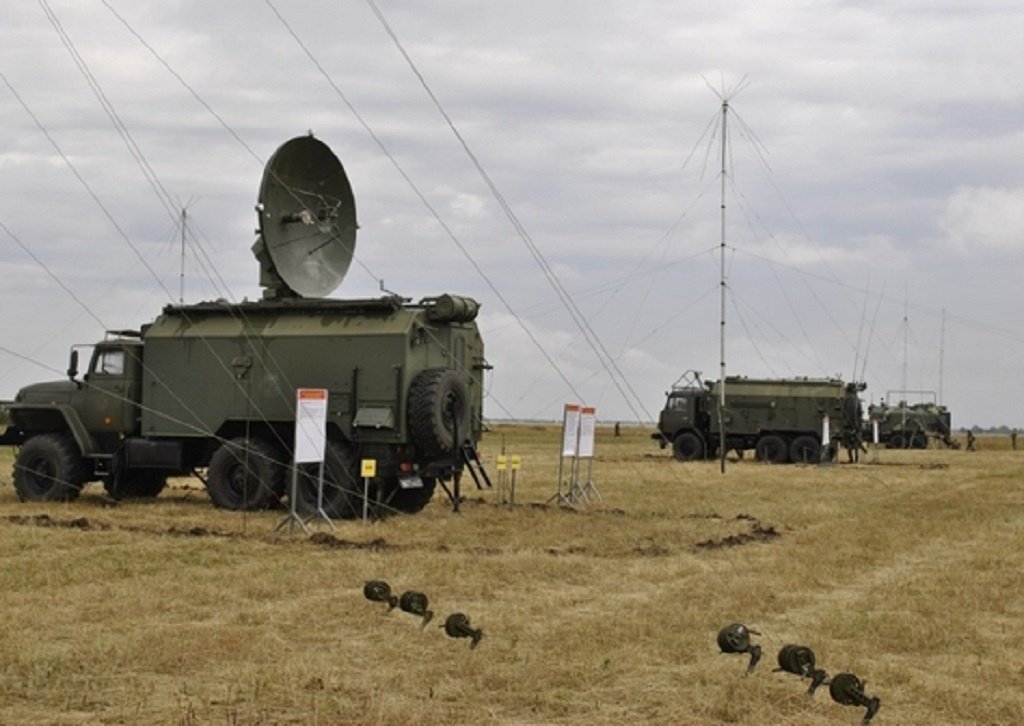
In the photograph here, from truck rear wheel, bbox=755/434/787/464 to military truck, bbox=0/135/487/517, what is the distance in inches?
941

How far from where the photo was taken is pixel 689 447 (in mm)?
46000

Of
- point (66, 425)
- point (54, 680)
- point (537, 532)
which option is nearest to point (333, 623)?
point (54, 680)

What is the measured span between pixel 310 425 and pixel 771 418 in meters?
28.8

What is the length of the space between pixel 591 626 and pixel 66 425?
1368 cm

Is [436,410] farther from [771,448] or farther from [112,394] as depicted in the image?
[771,448]

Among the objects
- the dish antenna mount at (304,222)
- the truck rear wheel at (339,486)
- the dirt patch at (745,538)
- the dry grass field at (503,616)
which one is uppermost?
the dish antenna mount at (304,222)

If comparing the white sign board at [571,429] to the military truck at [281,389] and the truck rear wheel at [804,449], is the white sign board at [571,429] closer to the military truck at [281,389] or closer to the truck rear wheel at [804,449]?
the military truck at [281,389]

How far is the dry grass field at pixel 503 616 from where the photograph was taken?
332 inches

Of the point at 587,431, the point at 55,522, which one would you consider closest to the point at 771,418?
the point at 587,431

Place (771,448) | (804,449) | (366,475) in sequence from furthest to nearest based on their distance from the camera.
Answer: (771,448) < (804,449) < (366,475)

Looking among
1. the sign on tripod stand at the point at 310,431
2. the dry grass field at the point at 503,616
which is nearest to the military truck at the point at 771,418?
the dry grass field at the point at 503,616

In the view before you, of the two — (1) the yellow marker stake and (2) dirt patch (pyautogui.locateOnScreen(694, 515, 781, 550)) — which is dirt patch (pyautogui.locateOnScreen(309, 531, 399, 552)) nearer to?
(1) the yellow marker stake

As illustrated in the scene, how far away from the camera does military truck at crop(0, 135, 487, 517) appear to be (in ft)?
65.0

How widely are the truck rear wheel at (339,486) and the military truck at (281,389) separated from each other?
0.02 metres
